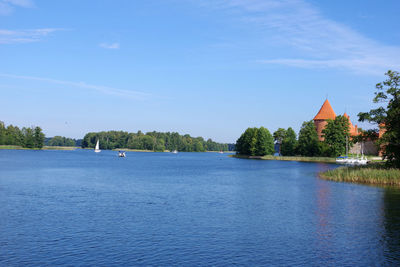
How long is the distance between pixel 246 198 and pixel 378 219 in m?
14.1

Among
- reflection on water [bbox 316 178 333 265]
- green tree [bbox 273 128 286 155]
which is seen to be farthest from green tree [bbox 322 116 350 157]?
reflection on water [bbox 316 178 333 265]

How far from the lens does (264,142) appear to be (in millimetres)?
154250

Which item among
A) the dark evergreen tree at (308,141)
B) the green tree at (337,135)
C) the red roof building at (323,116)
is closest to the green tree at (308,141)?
the dark evergreen tree at (308,141)

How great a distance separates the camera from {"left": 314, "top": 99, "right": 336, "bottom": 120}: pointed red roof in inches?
6239

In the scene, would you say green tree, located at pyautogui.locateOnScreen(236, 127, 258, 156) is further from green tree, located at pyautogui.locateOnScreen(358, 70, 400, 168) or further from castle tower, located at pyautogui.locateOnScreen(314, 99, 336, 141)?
green tree, located at pyautogui.locateOnScreen(358, 70, 400, 168)

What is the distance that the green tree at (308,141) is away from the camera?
132 m

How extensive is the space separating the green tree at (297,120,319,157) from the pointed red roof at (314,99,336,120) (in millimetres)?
22655

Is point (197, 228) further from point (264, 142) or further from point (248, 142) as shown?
point (248, 142)

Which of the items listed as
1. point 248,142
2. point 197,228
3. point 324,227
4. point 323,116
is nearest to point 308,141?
point 323,116

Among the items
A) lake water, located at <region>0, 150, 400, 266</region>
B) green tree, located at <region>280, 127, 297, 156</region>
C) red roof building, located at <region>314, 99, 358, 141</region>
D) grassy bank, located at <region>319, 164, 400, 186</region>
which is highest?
red roof building, located at <region>314, 99, 358, 141</region>

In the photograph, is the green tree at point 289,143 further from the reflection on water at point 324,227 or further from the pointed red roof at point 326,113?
the reflection on water at point 324,227

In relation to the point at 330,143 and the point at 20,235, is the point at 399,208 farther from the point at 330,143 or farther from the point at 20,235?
the point at 330,143

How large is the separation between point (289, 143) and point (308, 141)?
1455 cm

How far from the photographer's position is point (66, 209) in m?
31.4
